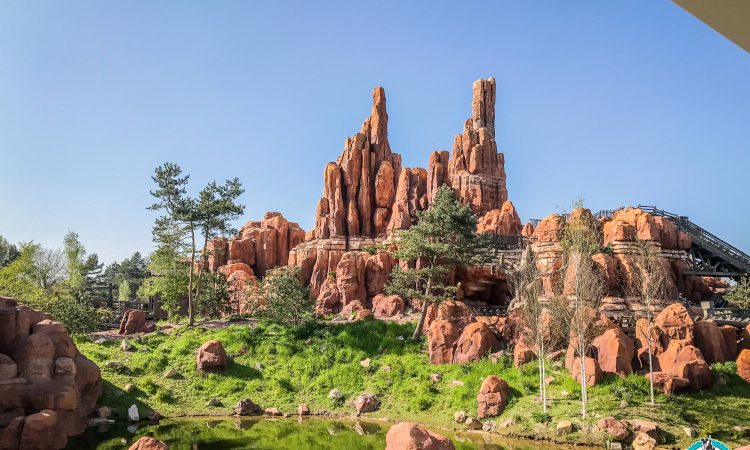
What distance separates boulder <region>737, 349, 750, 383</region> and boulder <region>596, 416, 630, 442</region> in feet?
25.8

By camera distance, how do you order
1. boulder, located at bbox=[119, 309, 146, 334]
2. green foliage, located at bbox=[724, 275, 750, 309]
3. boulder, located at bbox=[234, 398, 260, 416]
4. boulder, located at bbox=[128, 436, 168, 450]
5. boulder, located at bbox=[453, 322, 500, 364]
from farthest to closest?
boulder, located at bbox=[119, 309, 146, 334], green foliage, located at bbox=[724, 275, 750, 309], boulder, located at bbox=[453, 322, 500, 364], boulder, located at bbox=[234, 398, 260, 416], boulder, located at bbox=[128, 436, 168, 450]

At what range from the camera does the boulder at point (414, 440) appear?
1586cm

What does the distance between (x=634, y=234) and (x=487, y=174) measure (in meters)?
20.5

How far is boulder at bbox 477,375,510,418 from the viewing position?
83.3 ft

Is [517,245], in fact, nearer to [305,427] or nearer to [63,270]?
[305,427]

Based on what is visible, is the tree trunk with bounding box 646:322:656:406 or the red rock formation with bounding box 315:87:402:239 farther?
the red rock formation with bounding box 315:87:402:239

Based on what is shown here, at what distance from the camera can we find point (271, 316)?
3925 centimetres

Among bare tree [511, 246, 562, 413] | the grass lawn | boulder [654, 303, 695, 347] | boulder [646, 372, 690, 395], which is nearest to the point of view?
the grass lawn

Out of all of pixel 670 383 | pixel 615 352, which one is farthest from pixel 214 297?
pixel 670 383

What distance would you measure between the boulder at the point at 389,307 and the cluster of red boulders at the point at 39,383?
60.6 ft

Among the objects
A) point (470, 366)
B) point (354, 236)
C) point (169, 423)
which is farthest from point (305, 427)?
point (354, 236)

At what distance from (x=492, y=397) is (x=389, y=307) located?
14655mm

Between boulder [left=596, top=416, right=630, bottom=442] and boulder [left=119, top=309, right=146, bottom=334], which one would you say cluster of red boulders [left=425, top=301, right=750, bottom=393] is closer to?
boulder [left=596, top=416, right=630, bottom=442]

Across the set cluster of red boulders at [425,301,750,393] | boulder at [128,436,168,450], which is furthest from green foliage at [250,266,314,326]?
boulder at [128,436,168,450]
